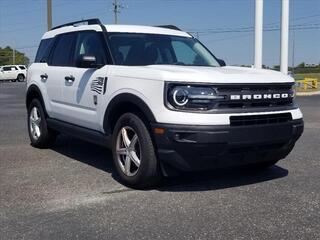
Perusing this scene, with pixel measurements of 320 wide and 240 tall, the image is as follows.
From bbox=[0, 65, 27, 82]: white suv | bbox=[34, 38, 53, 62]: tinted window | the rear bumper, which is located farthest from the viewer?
bbox=[0, 65, 27, 82]: white suv

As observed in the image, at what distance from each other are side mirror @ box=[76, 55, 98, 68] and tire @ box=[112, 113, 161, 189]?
2.87ft

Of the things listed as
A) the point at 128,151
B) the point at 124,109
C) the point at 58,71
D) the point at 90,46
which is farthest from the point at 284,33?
the point at 128,151

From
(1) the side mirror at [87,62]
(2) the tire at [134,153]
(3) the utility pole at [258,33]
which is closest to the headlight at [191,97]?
(2) the tire at [134,153]

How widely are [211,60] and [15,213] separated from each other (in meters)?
3.59

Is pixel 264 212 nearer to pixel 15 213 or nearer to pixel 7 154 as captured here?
pixel 15 213

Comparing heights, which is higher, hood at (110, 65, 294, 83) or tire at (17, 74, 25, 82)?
hood at (110, 65, 294, 83)

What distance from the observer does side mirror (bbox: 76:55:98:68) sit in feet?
20.2

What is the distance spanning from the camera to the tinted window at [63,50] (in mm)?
7363

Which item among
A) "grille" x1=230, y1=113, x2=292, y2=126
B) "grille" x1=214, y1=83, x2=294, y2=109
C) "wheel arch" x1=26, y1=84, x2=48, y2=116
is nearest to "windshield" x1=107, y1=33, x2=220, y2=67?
"grille" x1=214, y1=83, x2=294, y2=109

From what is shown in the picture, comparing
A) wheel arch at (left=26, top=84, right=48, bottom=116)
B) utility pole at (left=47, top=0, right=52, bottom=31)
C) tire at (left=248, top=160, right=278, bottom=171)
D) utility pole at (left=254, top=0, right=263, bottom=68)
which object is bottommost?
tire at (left=248, top=160, right=278, bottom=171)

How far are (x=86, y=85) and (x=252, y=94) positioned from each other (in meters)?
2.27

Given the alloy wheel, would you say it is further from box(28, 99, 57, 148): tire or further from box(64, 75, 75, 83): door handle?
box(28, 99, 57, 148): tire

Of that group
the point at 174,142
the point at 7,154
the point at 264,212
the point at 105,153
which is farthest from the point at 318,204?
the point at 7,154

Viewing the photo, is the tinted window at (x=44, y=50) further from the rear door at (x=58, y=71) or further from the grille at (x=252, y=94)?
the grille at (x=252, y=94)
